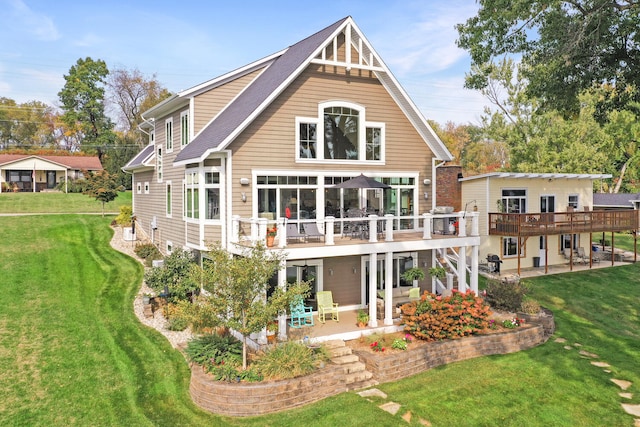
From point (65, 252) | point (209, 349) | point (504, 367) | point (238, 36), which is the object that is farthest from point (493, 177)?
point (65, 252)

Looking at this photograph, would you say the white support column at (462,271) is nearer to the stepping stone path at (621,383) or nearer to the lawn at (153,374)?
the lawn at (153,374)

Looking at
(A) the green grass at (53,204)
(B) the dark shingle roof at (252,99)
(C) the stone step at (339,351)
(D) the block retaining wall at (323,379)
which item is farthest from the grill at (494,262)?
(A) the green grass at (53,204)

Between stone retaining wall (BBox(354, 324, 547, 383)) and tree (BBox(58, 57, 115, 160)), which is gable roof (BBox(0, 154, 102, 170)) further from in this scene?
stone retaining wall (BBox(354, 324, 547, 383))

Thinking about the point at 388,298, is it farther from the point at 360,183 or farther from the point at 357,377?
the point at 360,183

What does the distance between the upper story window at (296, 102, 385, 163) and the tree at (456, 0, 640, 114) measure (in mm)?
5091

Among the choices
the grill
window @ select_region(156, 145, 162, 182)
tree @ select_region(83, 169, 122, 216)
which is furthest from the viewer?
tree @ select_region(83, 169, 122, 216)

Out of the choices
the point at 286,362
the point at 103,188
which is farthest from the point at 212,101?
the point at 103,188

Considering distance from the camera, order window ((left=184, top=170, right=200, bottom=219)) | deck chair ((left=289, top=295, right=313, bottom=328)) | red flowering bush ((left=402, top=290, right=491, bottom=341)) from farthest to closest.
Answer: window ((left=184, top=170, right=200, bottom=219)) → deck chair ((left=289, top=295, right=313, bottom=328)) → red flowering bush ((left=402, top=290, right=491, bottom=341))

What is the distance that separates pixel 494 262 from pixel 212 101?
17.3m

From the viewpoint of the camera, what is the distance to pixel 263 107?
1486 centimetres

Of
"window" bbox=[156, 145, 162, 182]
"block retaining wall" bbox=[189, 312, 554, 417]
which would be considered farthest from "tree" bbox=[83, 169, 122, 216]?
"block retaining wall" bbox=[189, 312, 554, 417]

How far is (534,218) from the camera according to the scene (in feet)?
81.9

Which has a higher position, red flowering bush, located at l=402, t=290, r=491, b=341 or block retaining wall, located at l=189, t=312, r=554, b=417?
red flowering bush, located at l=402, t=290, r=491, b=341

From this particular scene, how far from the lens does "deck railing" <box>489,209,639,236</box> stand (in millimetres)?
24156
